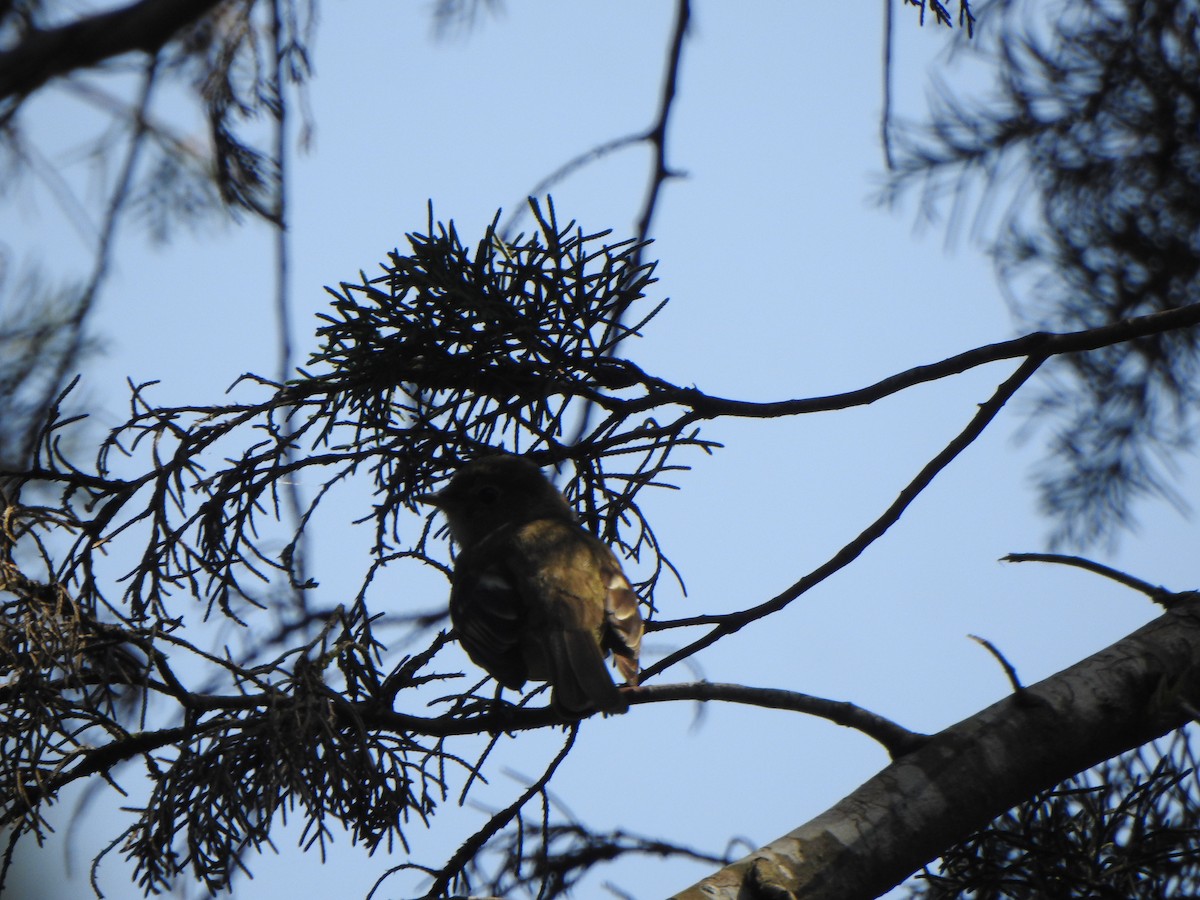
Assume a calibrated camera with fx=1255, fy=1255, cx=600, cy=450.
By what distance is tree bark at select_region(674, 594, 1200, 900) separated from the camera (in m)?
2.72

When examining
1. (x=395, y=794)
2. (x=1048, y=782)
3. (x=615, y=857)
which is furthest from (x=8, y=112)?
(x=1048, y=782)

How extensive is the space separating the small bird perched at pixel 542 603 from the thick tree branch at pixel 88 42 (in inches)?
62.4

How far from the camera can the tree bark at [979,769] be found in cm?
272

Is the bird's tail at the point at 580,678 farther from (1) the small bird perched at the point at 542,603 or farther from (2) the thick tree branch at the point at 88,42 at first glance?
(2) the thick tree branch at the point at 88,42

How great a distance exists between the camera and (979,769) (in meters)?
3.00

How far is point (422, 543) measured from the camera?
353 cm

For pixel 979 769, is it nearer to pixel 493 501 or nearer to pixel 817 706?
pixel 817 706

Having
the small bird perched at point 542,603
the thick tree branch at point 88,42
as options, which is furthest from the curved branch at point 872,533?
the thick tree branch at point 88,42

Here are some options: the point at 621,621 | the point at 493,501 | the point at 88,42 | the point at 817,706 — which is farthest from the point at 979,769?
the point at 88,42

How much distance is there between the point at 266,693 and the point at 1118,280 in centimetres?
439

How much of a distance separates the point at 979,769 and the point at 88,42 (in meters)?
3.08

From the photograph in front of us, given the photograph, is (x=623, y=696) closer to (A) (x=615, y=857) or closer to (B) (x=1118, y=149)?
(A) (x=615, y=857)

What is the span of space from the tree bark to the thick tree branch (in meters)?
2.79

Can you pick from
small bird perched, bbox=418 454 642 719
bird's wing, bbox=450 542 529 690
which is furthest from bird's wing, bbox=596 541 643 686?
bird's wing, bbox=450 542 529 690
